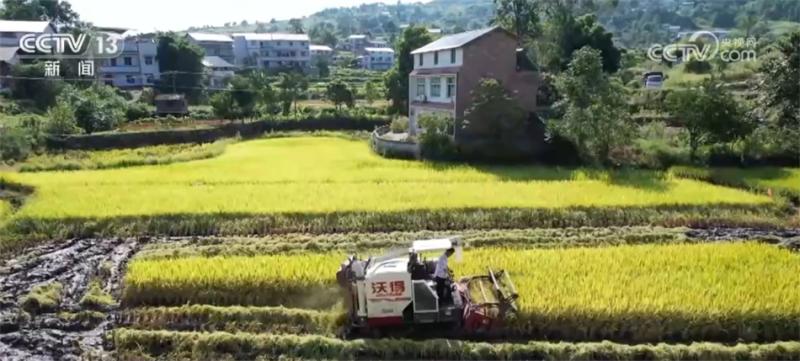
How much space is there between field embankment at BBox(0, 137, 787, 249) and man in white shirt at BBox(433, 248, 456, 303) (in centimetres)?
650

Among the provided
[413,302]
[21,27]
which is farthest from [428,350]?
[21,27]

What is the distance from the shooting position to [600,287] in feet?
38.3

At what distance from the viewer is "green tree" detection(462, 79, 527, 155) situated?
85.1 ft

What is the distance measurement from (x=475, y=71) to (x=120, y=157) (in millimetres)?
15846

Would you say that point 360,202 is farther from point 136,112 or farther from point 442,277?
point 136,112

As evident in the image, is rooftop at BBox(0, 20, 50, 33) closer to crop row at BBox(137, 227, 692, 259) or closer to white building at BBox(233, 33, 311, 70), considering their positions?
white building at BBox(233, 33, 311, 70)

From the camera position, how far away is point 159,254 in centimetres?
1477

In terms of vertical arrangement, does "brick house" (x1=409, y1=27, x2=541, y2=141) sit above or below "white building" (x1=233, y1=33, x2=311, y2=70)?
below

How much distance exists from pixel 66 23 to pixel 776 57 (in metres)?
61.8

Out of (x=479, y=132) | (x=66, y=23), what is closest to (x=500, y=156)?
(x=479, y=132)

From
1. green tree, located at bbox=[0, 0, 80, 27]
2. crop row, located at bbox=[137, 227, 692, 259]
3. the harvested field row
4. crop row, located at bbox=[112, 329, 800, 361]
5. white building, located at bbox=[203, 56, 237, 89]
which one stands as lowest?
crop row, located at bbox=[112, 329, 800, 361]

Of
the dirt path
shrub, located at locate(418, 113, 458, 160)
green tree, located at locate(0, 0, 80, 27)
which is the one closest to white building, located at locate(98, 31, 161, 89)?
green tree, located at locate(0, 0, 80, 27)

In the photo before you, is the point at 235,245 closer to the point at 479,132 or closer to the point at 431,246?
the point at 431,246

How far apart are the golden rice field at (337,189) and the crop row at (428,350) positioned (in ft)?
23.9
